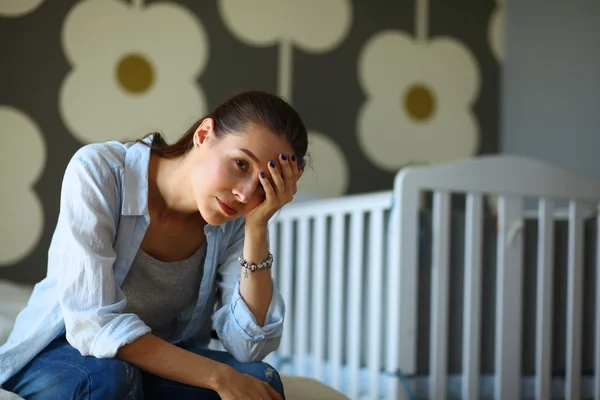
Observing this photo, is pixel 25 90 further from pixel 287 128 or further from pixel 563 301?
pixel 563 301

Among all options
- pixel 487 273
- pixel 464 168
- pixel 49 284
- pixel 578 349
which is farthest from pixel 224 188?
pixel 578 349

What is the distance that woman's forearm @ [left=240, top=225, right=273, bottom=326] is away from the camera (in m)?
1.11

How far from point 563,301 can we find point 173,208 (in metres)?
1.19

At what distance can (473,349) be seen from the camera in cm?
169

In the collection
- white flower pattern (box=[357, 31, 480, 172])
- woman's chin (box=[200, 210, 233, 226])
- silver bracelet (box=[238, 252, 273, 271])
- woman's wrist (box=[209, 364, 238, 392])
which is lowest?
woman's wrist (box=[209, 364, 238, 392])

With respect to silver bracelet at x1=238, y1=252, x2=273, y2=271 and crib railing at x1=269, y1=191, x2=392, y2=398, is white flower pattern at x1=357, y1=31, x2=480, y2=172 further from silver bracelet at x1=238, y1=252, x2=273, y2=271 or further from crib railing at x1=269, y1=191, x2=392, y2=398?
silver bracelet at x1=238, y1=252, x2=273, y2=271

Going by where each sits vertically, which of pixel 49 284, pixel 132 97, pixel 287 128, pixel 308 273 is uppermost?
pixel 132 97

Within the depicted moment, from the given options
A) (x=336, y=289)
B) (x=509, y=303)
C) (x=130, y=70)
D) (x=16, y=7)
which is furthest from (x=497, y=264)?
(x=16, y=7)

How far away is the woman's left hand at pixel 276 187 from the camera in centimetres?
103

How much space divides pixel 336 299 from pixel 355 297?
0.09m

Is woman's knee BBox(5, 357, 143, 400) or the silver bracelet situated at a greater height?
the silver bracelet

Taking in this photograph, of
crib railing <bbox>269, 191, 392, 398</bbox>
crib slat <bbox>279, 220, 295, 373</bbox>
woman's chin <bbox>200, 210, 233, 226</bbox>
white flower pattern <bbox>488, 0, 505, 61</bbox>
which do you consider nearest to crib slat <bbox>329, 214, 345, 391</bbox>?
crib railing <bbox>269, 191, 392, 398</bbox>

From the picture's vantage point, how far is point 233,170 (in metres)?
1.02

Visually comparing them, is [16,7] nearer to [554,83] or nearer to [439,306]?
[439,306]
